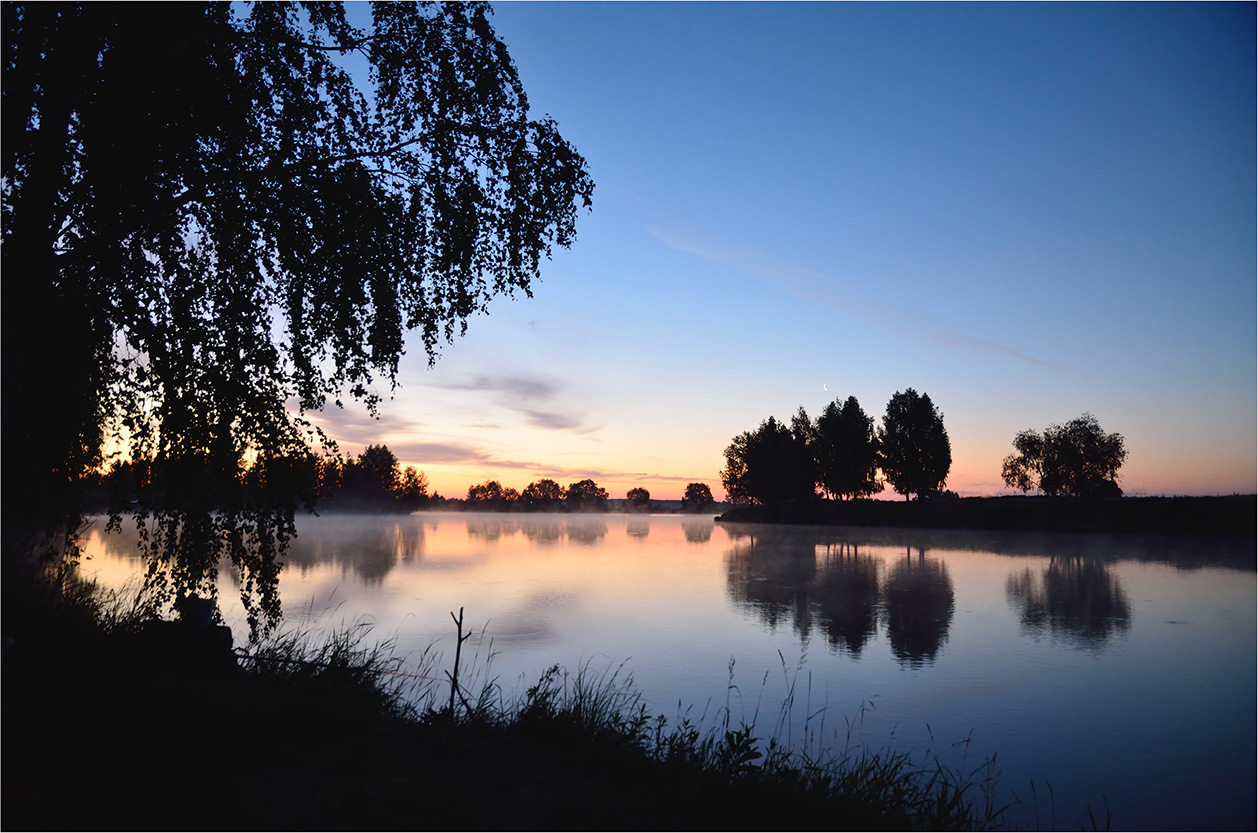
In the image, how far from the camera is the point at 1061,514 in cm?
6444

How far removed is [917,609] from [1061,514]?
50915 mm

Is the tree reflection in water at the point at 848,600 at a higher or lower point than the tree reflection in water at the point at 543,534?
higher

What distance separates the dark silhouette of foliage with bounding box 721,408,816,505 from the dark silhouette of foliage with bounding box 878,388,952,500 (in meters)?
12.1

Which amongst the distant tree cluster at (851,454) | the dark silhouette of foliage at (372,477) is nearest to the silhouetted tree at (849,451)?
the distant tree cluster at (851,454)

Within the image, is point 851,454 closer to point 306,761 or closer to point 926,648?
point 926,648

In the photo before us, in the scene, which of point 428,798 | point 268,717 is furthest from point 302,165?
point 428,798

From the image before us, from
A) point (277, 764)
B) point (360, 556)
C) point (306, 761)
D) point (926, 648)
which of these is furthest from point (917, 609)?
point (360, 556)

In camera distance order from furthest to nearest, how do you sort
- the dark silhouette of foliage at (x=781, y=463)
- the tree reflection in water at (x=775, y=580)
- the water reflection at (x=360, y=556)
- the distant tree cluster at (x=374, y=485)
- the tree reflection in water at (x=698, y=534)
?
the distant tree cluster at (x=374, y=485)
the dark silhouette of foliage at (x=781, y=463)
the tree reflection in water at (x=698, y=534)
the water reflection at (x=360, y=556)
the tree reflection in water at (x=775, y=580)

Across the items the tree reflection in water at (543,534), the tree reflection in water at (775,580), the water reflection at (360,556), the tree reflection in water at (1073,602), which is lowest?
the tree reflection in water at (543,534)

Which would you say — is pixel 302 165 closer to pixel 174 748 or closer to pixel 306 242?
pixel 306 242

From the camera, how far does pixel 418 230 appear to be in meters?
8.91

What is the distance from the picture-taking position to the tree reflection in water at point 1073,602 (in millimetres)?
20188

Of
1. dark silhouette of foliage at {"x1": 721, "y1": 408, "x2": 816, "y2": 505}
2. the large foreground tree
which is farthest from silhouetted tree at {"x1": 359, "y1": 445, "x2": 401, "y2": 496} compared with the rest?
the large foreground tree

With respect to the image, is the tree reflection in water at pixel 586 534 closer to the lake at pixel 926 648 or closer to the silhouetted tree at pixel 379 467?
the lake at pixel 926 648
